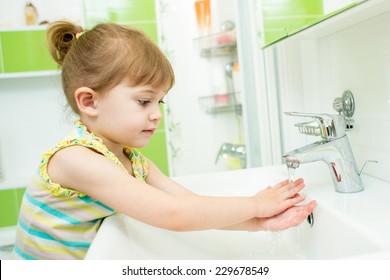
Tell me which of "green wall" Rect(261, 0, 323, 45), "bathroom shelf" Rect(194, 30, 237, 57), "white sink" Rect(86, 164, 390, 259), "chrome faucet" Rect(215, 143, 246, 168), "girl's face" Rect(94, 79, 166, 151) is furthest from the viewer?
"bathroom shelf" Rect(194, 30, 237, 57)

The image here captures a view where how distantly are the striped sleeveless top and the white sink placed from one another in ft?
0.18

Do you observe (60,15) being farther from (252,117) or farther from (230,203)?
(230,203)

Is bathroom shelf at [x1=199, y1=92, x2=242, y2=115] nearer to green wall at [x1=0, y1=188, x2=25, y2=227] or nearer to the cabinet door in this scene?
the cabinet door

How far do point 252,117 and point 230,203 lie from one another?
93 cm

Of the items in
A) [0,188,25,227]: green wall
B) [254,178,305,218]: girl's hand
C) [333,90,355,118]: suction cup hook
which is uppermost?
[333,90,355,118]: suction cup hook

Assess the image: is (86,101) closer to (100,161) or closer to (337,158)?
(100,161)

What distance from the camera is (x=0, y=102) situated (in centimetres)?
168

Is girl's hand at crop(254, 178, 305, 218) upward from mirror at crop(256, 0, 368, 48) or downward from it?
downward

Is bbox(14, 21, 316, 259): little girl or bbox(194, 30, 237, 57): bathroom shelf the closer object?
bbox(14, 21, 316, 259): little girl

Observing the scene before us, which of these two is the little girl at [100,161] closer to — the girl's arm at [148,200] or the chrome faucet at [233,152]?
the girl's arm at [148,200]

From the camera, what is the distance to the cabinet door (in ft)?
5.32

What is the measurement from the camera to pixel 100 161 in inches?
22.9

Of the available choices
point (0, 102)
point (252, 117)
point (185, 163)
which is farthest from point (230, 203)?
point (0, 102)

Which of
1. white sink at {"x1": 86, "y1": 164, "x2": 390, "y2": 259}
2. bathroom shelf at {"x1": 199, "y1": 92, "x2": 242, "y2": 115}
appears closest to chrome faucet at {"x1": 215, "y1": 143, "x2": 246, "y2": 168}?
bathroom shelf at {"x1": 199, "y1": 92, "x2": 242, "y2": 115}
